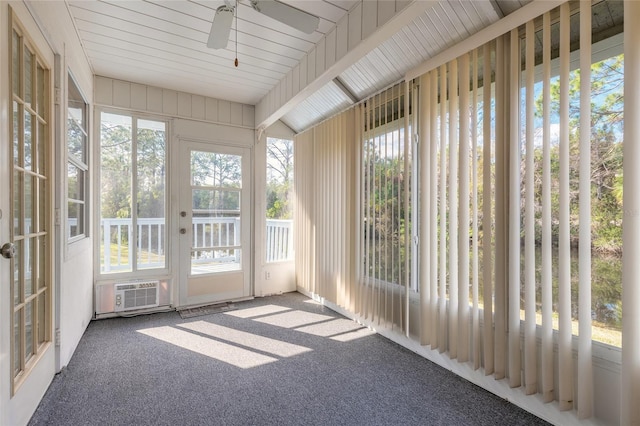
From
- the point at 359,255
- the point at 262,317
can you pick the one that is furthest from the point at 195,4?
the point at 262,317

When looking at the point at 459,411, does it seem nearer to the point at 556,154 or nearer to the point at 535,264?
the point at 535,264

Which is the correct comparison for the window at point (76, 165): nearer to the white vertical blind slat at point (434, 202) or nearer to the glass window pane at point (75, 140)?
the glass window pane at point (75, 140)

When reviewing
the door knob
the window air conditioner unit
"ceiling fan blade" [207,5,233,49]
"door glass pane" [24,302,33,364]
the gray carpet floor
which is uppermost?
"ceiling fan blade" [207,5,233,49]

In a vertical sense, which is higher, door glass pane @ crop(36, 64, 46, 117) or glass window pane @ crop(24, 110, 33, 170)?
door glass pane @ crop(36, 64, 46, 117)

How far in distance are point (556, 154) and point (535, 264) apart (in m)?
0.62

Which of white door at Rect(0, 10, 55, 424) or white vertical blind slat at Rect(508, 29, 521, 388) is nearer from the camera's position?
white door at Rect(0, 10, 55, 424)

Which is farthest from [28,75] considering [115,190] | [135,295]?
[135,295]

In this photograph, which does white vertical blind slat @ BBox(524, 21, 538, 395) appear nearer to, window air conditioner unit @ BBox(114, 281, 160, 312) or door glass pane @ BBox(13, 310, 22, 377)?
door glass pane @ BBox(13, 310, 22, 377)

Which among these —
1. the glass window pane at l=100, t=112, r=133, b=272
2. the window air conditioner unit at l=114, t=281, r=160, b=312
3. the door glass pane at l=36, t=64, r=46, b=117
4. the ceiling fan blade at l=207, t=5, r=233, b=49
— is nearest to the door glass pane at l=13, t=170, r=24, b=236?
the door glass pane at l=36, t=64, r=46, b=117

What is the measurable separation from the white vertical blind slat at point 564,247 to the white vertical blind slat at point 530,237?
0.46 feet

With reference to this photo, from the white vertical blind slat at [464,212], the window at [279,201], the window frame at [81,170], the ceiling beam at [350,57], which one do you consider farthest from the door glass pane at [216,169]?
the white vertical blind slat at [464,212]

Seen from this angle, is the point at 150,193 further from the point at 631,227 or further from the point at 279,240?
the point at 631,227

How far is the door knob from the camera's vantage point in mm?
1372

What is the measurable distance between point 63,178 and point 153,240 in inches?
61.9
